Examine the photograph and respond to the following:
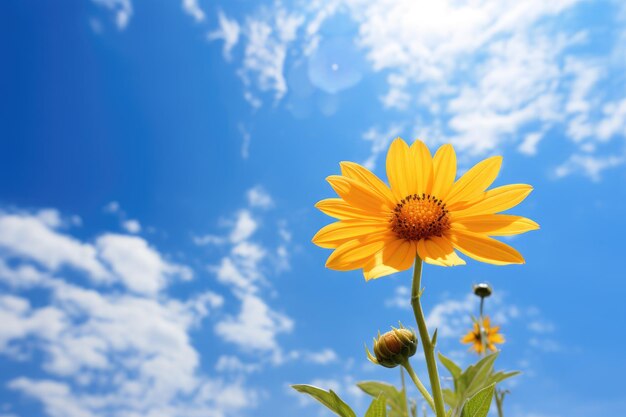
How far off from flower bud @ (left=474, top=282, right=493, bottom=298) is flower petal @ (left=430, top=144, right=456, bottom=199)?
9.45 feet

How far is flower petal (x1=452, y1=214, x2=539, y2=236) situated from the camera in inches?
72.6

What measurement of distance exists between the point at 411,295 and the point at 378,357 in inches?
15.9

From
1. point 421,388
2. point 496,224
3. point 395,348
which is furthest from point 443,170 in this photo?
point 421,388

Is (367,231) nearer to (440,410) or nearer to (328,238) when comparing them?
(328,238)

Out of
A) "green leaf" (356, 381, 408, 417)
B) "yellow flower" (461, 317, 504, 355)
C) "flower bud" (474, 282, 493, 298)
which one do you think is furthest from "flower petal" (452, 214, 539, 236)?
"yellow flower" (461, 317, 504, 355)

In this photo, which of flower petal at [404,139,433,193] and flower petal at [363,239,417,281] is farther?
flower petal at [404,139,433,193]

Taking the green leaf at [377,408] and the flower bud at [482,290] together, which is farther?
the flower bud at [482,290]

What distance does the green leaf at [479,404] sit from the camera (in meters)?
1.62

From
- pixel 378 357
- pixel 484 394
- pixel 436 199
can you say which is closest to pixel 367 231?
pixel 436 199

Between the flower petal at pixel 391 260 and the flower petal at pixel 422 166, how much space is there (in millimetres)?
253

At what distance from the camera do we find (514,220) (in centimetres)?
189

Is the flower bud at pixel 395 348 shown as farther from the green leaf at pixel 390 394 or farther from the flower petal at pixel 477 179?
the flower petal at pixel 477 179

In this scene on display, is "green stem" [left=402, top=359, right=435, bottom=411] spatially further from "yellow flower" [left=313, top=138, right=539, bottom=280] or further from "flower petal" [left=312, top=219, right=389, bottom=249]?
"flower petal" [left=312, top=219, right=389, bottom=249]

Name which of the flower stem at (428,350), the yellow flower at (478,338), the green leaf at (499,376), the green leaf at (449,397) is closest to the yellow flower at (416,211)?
the flower stem at (428,350)
